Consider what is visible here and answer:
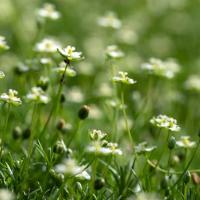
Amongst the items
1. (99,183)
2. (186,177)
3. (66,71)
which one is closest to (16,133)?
(66,71)

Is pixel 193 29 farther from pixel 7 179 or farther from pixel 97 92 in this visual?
pixel 7 179

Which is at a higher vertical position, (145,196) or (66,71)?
(66,71)

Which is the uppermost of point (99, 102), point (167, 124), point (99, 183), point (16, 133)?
point (167, 124)

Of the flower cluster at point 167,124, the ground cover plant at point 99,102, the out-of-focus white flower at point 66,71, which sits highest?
the out-of-focus white flower at point 66,71

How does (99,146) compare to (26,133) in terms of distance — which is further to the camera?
(26,133)

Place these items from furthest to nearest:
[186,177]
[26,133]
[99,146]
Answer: [26,133] < [186,177] < [99,146]

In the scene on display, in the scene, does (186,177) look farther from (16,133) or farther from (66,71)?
(16,133)

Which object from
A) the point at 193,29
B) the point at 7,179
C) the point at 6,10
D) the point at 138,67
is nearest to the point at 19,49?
the point at 6,10

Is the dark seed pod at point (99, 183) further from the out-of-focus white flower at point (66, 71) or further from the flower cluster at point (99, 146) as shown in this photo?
the out-of-focus white flower at point (66, 71)

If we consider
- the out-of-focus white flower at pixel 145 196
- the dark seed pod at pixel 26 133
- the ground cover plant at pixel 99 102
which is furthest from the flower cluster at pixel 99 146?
the dark seed pod at pixel 26 133
